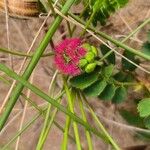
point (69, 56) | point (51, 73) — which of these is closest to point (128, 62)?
point (69, 56)

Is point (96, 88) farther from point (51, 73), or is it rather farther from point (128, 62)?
point (51, 73)

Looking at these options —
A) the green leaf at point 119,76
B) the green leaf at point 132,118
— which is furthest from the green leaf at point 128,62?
the green leaf at point 132,118

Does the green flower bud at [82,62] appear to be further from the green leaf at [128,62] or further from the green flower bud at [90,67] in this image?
the green leaf at [128,62]

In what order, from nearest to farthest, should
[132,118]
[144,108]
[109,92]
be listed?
[144,108] → [109,92] → [132,118]

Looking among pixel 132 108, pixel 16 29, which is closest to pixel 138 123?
pixel 132 108

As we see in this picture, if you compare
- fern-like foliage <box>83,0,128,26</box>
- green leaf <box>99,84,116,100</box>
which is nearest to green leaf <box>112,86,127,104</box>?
green leaf <box>99,84,116,100</box>

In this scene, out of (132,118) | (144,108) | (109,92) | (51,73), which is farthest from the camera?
(51,73)

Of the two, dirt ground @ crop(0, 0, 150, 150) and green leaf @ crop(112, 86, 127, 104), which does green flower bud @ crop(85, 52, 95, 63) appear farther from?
dirt ground @ crop(0, 0, 150, 150)
